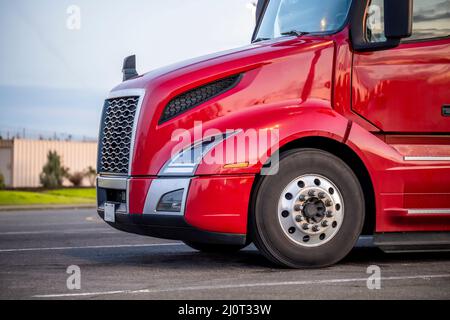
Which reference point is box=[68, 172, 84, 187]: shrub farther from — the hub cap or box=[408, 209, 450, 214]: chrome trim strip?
the hub cap

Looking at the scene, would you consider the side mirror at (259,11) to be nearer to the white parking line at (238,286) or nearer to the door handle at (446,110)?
the door handle at (446,110)

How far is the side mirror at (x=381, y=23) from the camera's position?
7242 millimetres

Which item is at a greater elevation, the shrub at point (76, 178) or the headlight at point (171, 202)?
the headlight at point (171, 202)

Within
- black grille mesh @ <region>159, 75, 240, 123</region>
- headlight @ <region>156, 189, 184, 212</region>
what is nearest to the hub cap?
headlight @ <region>156, 189, 184, 212</region>

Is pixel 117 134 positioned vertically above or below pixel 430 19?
below

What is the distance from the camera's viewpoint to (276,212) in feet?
23.0

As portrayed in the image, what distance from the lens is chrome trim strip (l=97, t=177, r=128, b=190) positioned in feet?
24.3

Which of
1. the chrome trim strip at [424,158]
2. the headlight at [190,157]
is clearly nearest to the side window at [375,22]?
the chrome trim strip at [424,158]

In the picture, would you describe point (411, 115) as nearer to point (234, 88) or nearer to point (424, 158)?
point (424, 158)

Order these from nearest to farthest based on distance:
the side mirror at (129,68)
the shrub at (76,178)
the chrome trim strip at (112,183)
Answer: the chrome trim strip at (112,183)
the side mirror at (129,68)
the shrub at (76,178)

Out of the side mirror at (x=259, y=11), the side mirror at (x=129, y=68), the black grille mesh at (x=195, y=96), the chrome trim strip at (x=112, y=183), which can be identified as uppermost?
the side mirror at (x=259, y=11)

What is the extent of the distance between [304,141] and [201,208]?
3.67 feet

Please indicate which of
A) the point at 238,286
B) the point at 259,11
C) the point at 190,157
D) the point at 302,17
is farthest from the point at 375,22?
the point at 238,286
